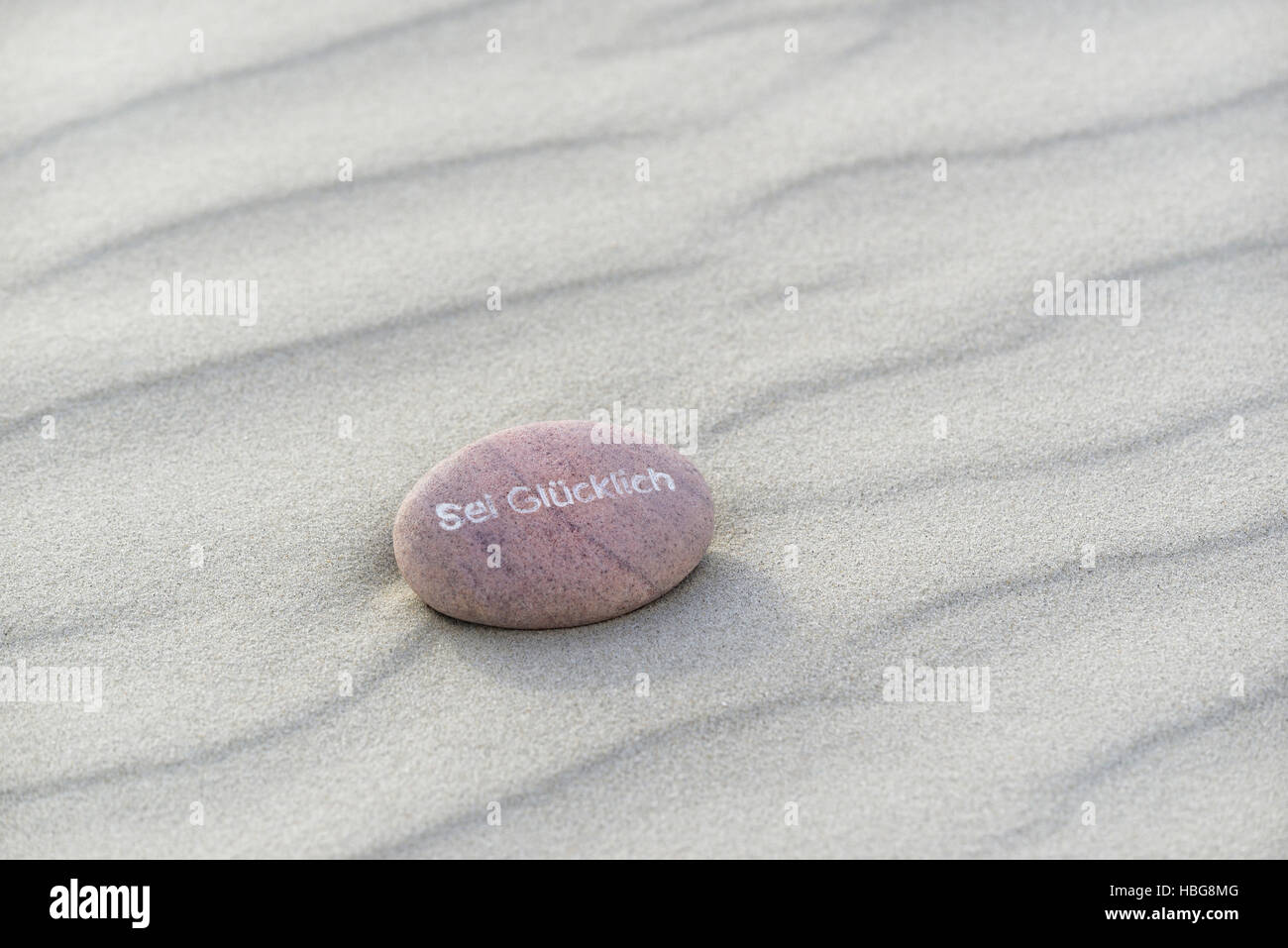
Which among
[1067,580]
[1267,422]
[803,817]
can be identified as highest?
[1267,422]

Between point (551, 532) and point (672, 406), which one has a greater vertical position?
point (672, 406)

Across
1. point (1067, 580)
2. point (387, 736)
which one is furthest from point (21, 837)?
point (1067, 580)

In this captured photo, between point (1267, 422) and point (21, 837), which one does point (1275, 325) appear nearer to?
point (1267, 422)

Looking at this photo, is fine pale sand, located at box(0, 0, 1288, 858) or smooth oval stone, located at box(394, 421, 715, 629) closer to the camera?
fine pale sand, located at box(0, 0, 1288, 858)

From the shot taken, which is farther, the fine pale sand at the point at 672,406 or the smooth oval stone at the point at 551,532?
the smooth oval stone at the point at 551,532
